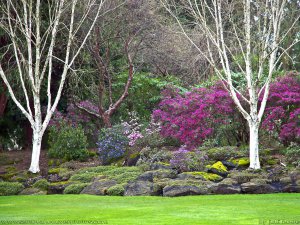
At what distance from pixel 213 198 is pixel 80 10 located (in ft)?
43.9

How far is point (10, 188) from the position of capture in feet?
55.1

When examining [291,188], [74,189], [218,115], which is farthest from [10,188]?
[291,188]

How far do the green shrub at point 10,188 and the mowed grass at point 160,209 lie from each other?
1.92 m

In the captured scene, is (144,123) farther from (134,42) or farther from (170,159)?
(170,159)

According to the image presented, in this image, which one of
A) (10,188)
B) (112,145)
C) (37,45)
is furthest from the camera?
(112,145)

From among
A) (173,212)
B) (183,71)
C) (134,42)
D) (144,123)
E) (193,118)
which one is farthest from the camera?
(183,71)

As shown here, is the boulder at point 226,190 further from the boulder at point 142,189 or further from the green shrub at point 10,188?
the green shrub at point 10,188

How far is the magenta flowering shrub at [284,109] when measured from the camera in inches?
685

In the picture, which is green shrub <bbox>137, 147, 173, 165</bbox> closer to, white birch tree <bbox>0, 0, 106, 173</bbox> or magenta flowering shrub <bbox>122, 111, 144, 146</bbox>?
magenta flowering shrub <bbox>122, 111, 144, 146</bbox>

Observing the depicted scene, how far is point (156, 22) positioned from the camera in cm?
2420

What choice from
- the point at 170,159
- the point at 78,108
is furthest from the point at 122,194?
the point at 78,108

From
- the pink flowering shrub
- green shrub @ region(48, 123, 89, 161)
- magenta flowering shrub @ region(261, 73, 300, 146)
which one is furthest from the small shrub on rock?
magenta flowering shrub @ region(261, 73, 300, 146)

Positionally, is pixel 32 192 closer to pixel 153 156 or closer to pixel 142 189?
pixel 142 189

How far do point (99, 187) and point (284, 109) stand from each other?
264 inches
